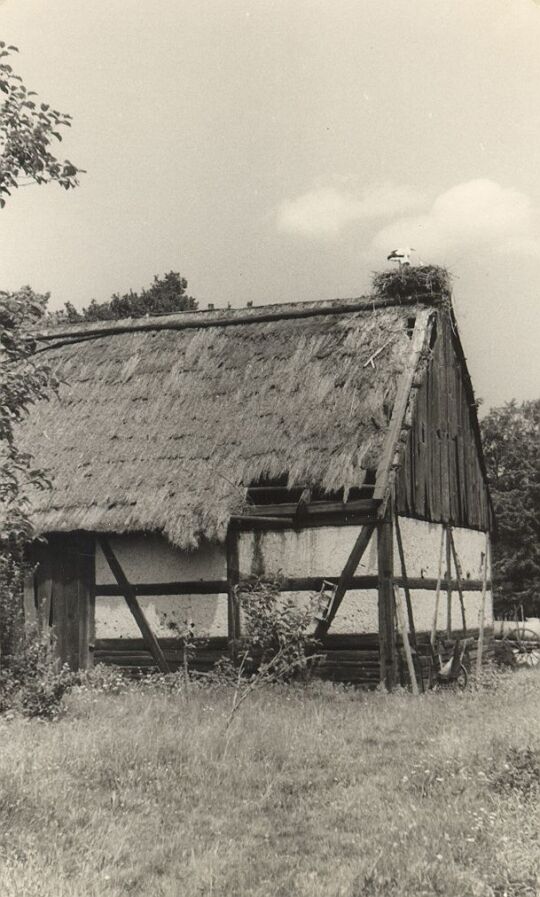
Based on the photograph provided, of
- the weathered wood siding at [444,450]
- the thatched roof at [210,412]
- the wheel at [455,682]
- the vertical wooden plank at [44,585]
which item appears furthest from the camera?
the vertical wooden plank at [44,585]

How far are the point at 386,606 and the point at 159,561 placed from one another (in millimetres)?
3405

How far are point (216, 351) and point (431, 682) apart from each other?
6409 millimetres

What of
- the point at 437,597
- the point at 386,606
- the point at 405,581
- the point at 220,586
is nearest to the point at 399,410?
the point at 405,581

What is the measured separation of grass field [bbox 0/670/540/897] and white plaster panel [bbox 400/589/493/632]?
3.33 metres

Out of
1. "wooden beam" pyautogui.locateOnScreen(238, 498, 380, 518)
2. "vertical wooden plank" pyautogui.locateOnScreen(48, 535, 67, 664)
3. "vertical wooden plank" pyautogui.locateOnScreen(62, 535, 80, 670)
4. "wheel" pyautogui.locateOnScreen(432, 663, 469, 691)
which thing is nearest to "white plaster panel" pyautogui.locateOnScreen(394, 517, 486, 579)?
"wooden beam" pyautogui.locateOnScreen(238, 498, 380, 518)

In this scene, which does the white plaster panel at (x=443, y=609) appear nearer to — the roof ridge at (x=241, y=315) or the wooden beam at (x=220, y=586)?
the wooden beam at (x=220, y=586)

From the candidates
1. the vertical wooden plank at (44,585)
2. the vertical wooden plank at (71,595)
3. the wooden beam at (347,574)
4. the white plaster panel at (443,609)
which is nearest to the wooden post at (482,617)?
the white plaster panel at (443,609)

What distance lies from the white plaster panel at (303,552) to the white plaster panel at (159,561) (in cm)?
45

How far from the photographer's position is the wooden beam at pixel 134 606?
13820 millimetres

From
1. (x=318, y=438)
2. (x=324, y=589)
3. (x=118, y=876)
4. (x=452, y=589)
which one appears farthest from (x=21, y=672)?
(x=452, y=589)

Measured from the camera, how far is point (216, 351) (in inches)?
636

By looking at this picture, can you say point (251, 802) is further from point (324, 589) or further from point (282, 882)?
point (324, 589)

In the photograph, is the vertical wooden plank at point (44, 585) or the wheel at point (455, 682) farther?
the vertical wooden plank at point (44, 585)

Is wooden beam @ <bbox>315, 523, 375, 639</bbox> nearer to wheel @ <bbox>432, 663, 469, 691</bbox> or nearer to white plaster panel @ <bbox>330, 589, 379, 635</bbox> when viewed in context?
white plaster panel @ <bbox>330, 589, 379, 635</bbox>
